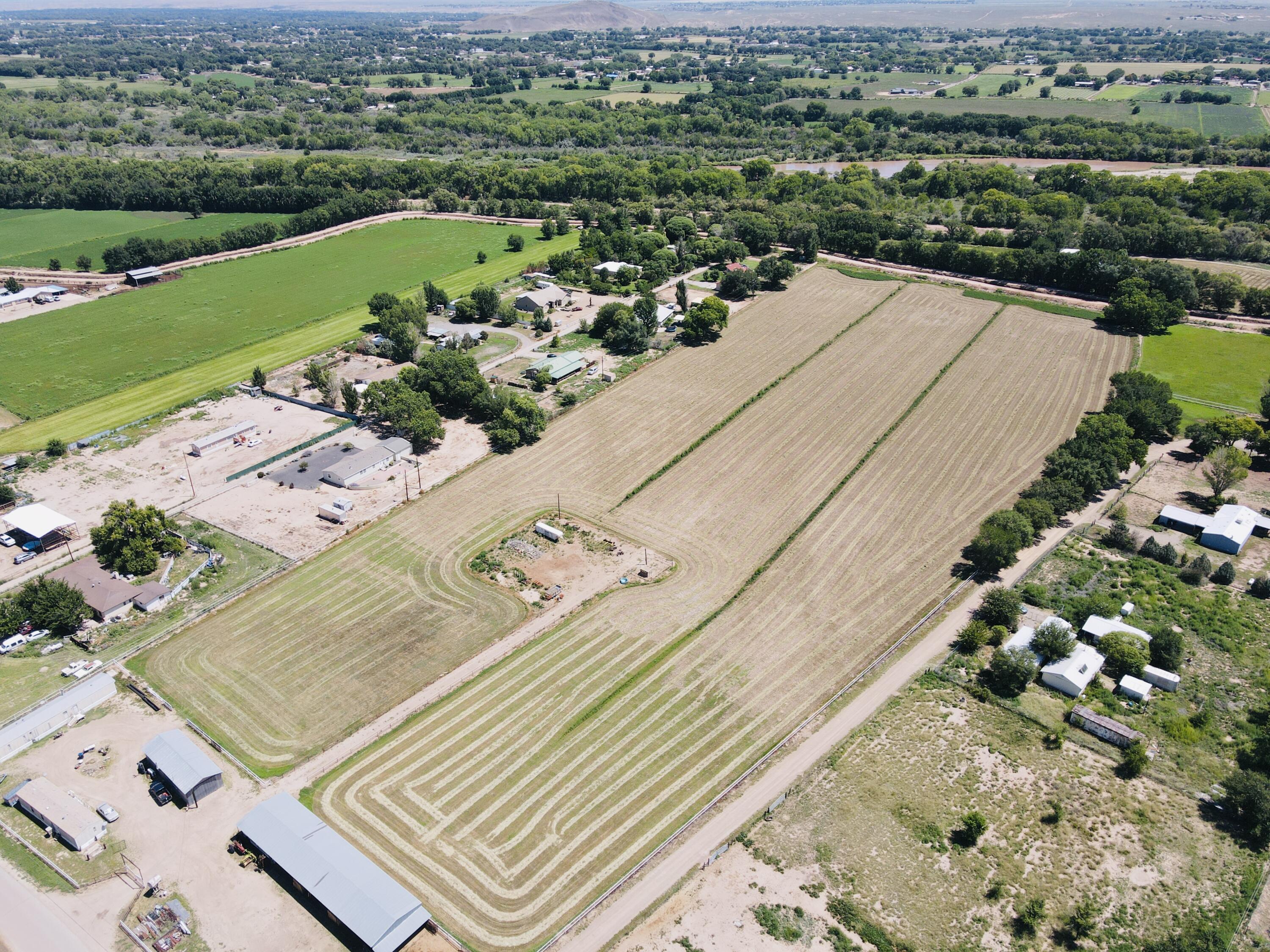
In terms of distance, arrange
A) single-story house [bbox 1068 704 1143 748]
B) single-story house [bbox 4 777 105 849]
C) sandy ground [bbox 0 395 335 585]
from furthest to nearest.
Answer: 1. sandy ground [bbox 0 395 335 585]
2. single-story house [bbox 1068 704 1143 748]
3. single-story house [bbox 4 777 105 849]

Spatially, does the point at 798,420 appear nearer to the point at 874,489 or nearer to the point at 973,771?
the point at 874,489

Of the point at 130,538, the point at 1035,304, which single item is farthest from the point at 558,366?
the point at 1035,304

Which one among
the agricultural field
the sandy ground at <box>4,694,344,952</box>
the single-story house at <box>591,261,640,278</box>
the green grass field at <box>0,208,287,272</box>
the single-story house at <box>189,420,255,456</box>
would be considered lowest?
the agricultural field

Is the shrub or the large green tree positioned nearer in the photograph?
the shrub

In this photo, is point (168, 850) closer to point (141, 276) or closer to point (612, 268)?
point (612, 268)

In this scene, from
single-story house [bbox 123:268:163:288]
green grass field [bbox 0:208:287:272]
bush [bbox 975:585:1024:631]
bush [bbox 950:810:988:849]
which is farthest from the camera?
green grass field [bbox 0:208:287:272]

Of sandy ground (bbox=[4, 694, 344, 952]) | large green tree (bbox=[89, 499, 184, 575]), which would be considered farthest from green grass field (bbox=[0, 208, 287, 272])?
sandy ground (bbox=[4, 694, 344, 952])

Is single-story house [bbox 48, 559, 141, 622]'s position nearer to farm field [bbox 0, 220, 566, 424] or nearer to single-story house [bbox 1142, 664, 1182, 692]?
farm field [bbox 0, 220, 566, 424]

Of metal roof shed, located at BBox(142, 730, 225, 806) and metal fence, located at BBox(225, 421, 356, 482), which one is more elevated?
metal fence, located at BBox(225, 421, 356, 482)
